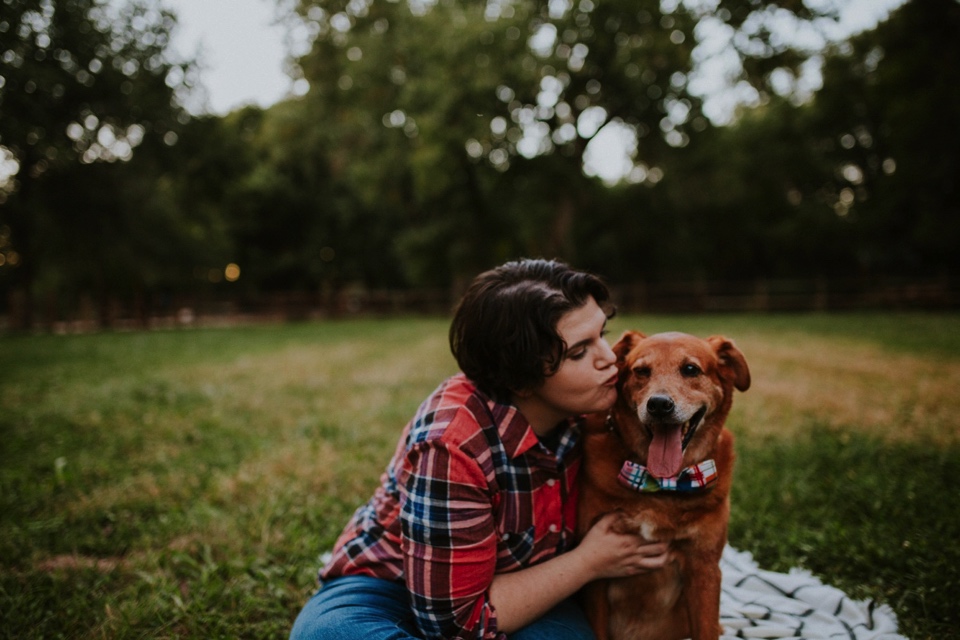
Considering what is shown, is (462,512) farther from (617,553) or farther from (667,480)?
(667,480)

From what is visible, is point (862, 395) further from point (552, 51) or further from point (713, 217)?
point (713, 217)

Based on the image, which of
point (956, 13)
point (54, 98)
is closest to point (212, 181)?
point (54, 98)

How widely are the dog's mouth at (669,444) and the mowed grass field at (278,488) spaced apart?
124 centimetres

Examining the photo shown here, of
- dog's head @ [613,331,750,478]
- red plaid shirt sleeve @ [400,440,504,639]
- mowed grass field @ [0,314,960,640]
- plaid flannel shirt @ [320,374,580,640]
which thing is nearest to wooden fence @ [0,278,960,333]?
mowed grass field @ [0,314,960,640]

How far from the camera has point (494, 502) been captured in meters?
1.83

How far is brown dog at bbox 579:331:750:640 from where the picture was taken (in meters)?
1.99

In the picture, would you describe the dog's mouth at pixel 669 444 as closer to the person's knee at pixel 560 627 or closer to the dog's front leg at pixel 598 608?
the dog's front leg at pixel 598 608

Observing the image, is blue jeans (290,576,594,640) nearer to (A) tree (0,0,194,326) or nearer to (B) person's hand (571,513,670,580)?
(B) person's hand (571,513,670,580)

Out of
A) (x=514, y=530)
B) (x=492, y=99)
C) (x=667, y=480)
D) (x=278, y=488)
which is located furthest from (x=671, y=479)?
(x=492, y=99)

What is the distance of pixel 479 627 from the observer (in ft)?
5.55

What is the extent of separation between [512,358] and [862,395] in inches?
248

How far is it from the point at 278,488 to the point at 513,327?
292cm

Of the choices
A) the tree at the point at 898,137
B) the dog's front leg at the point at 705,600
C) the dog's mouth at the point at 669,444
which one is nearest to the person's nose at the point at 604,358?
the dog's mouth at the point at 669,444

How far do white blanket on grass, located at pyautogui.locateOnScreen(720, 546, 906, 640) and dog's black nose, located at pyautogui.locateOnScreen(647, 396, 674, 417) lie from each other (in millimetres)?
1056
